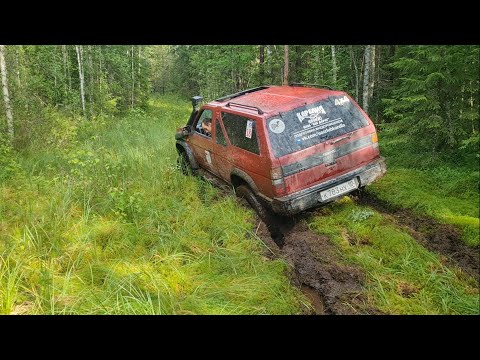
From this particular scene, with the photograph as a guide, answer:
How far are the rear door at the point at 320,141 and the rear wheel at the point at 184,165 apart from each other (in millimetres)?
3076

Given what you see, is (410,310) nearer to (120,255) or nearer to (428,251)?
(428,251)

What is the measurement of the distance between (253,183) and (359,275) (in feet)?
7.01

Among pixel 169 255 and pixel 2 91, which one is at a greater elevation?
pixel 2 91

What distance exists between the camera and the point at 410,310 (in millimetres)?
3387

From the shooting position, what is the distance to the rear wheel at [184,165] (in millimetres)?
7905

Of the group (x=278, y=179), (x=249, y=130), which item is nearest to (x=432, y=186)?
(x=278, y=179)

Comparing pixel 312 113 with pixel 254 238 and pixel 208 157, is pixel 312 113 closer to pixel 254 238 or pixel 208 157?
pixel 254 238

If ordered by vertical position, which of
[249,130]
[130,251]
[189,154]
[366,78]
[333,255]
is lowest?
[130,251]

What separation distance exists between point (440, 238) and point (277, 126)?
2.43m

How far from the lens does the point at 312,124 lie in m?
5.32

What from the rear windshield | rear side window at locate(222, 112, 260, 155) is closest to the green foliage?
the rear windshield

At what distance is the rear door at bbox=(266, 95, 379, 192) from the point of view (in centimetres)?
510

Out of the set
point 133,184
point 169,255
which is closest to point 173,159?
point 133,184

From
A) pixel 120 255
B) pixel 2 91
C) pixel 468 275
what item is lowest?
pixel 120 255
